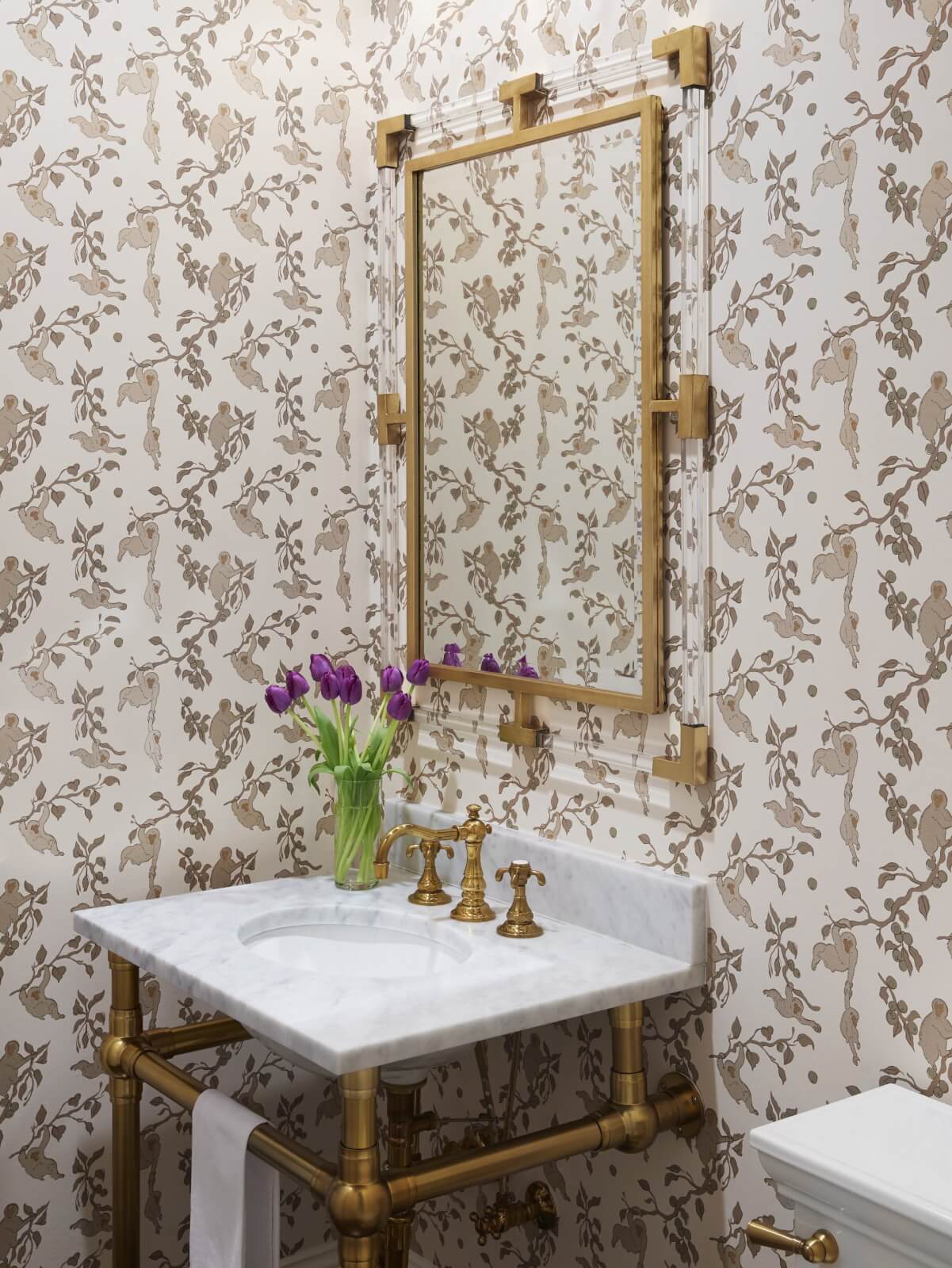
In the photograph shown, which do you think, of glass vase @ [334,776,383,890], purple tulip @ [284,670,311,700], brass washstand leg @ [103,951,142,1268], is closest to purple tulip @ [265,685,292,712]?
purple tulip @ [284,670,311,700]

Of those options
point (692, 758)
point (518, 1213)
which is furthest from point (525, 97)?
point (518, 1213)

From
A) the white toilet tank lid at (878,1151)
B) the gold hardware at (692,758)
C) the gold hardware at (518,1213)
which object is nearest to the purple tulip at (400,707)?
the gold hardware at (692,758)

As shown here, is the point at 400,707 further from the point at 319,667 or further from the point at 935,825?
the point at 935,825

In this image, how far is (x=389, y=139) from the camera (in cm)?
221

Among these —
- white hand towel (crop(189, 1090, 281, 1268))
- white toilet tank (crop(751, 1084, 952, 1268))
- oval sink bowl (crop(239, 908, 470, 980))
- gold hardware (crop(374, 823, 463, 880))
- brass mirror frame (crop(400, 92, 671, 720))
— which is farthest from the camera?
gold hardware (crop(374, 823, 463, 880))

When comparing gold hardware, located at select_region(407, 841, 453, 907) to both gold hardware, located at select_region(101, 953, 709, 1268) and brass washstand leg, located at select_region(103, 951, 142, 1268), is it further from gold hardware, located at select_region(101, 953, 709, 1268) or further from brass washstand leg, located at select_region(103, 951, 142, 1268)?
brass washstand leg, located at select_region(103, 951, 142, 1268)

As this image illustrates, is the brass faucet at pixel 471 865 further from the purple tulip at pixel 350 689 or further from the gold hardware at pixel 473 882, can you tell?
the purple tulip at pixel 350 689

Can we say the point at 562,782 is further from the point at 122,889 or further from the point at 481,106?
the point at 481,106

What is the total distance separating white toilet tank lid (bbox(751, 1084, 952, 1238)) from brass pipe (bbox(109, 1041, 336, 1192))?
513 mm

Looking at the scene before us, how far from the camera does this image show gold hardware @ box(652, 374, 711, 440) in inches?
65.9

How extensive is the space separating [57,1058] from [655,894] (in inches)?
38.3

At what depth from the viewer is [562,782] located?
6.34 ft

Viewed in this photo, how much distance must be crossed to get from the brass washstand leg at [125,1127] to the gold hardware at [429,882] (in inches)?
17.1

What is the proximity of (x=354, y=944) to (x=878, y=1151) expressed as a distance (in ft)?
2.86
